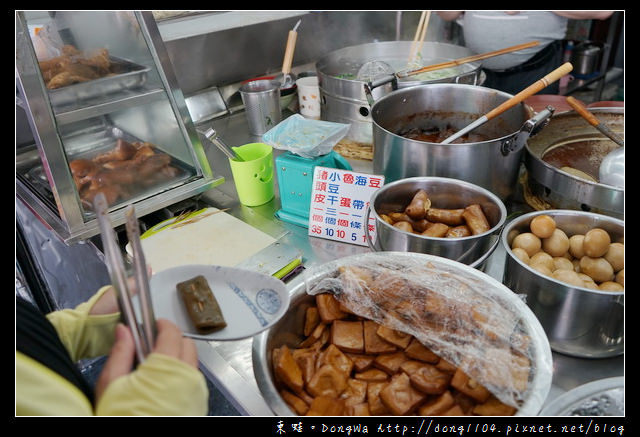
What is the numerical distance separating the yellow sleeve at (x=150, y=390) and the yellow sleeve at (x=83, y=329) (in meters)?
0.27

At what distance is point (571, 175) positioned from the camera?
142cm

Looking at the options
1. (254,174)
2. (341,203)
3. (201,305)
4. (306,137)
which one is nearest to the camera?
(201,305)

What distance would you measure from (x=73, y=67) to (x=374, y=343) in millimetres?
1451

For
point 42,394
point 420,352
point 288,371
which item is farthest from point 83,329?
point 420,352

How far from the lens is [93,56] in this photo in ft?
5.62

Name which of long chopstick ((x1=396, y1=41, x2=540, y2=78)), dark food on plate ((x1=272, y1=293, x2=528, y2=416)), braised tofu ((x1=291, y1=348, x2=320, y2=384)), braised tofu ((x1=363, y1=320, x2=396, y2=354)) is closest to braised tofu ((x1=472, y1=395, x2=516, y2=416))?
dark food on plate ((x1=272, y1=293, x2=528, y2=416))

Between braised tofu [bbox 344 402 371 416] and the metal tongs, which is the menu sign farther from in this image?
the metal tongs

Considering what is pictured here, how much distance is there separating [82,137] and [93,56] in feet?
1.08

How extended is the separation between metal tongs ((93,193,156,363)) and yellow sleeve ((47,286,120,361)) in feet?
0.95

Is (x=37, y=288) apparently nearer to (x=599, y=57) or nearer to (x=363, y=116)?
(x=363, y=116)

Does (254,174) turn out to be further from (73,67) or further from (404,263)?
(404,263)

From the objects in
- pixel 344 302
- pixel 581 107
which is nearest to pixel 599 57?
pixel 581 107

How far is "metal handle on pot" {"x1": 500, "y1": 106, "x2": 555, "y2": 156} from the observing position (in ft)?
4.80

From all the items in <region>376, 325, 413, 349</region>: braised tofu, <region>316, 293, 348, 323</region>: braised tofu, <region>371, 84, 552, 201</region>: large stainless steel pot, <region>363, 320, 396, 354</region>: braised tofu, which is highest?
<region>371, 84, 552, 201</region>: large stainless steel pot
